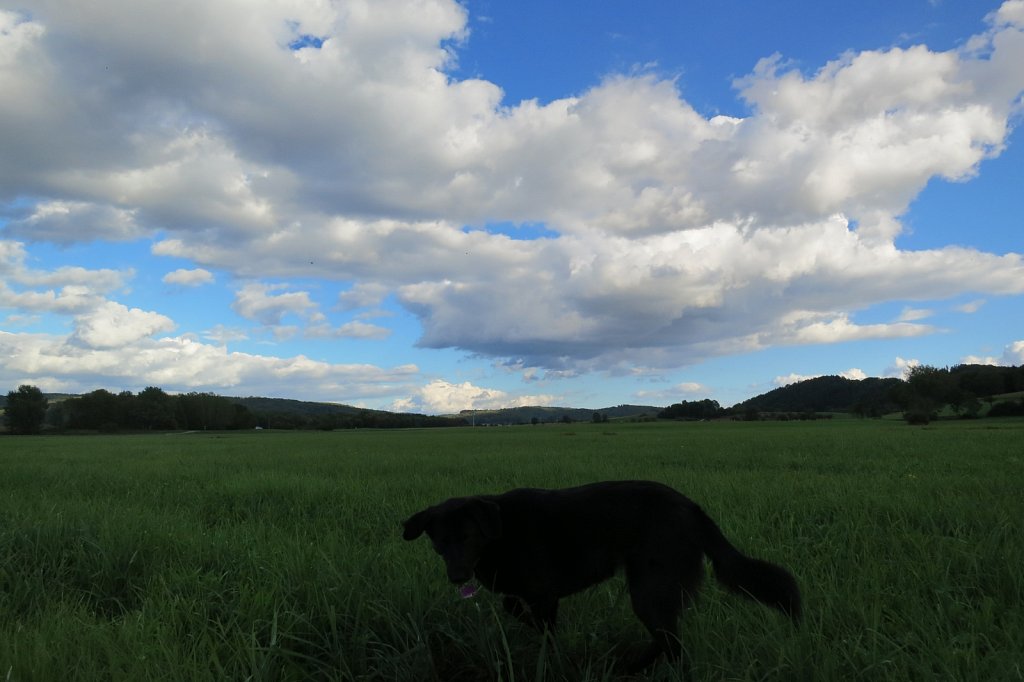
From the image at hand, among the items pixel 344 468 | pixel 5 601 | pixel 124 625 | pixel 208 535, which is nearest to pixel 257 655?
pixel 124 625

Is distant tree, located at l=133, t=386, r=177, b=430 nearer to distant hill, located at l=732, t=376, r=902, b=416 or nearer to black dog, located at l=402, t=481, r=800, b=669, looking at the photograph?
distant hill, located at l=732, t=376, r=902, b=416

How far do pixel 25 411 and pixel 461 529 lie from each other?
14387 centimetres

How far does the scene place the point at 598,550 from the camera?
358 centimetres

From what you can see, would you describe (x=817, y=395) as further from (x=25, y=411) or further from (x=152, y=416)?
(x=25, y=411)

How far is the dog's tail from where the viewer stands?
3.28 m

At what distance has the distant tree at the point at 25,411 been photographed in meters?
113

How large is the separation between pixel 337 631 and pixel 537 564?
4.03 ft

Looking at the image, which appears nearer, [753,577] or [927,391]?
[753,577]

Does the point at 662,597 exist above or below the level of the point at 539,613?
above

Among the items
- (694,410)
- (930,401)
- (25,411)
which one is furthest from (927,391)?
(25,411)

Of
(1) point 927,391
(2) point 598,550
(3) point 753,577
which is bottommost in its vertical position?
(3) point 753,577

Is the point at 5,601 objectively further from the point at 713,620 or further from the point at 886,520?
the point at 886,520

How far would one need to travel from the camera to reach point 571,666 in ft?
10.8

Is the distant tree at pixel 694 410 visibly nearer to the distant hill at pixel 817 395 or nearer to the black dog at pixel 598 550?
the distant hill at pixel 817 395
